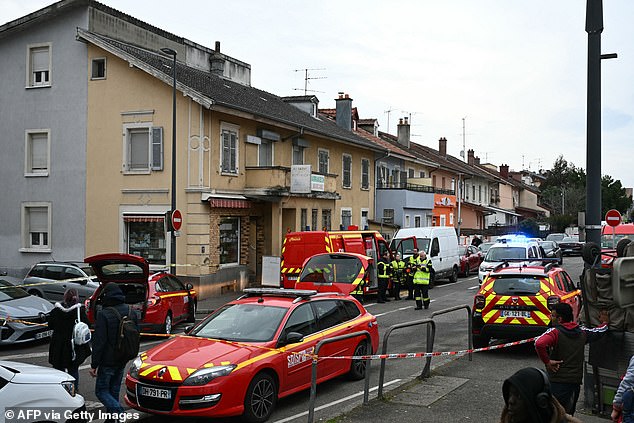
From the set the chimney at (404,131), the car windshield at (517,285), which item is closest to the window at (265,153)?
the car windshield at (517,285)

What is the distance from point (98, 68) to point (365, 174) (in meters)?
17.4

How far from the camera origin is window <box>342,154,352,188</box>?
36.3 m

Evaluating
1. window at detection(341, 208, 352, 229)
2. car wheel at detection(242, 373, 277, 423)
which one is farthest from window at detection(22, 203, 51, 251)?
car wheel at detection(242, 373, 277, 423)

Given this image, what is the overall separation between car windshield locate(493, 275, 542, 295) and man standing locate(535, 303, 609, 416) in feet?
17.7

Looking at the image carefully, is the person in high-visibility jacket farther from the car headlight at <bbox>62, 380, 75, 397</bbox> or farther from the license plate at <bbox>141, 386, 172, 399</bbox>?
the car headlight at <bbox>62, 380, 75, 397</bbox>

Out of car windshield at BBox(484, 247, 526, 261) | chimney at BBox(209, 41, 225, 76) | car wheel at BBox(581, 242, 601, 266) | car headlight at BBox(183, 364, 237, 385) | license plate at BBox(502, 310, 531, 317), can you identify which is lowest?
car headlight at BBox(183, 364, 237, 385)

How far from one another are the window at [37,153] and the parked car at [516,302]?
2024 centimetres

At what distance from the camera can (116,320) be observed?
8.14 m

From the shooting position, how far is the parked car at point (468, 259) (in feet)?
105

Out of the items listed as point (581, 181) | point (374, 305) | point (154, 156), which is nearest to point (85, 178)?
point (154, 156)

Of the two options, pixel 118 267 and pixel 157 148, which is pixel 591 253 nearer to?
pixel 118 267

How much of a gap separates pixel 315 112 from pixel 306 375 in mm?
32228

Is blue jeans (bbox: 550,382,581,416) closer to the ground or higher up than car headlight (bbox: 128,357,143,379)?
higher up

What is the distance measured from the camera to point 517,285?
12500 mm
